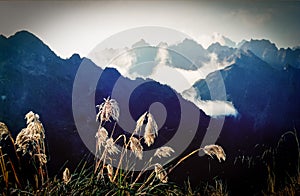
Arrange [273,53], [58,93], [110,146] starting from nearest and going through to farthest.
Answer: [110,146] < [58,93] < [273,53]

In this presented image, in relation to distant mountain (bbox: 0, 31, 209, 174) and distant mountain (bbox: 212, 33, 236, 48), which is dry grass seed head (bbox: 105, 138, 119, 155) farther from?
distant mountain (bbox: 212, 33, 236, 48)

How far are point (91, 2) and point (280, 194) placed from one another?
2014 millimetres

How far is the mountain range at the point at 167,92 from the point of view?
2900 millimetres

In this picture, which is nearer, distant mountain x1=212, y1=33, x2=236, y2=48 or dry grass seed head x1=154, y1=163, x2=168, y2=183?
dry grass seed head x1=154, y1=163, x2=168, y2=183

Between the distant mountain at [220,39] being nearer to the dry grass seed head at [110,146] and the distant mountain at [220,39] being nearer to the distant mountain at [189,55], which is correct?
the distant mountain at [189,55]

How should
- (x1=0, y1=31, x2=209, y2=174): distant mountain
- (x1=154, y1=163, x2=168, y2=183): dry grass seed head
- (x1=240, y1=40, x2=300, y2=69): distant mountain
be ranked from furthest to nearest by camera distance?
1. (x1=240, y1=40, x2=300, y2=69): distant mountain
2. (x1=0, y1=31, x2=209, y2=174): distant mountain
3. (x1=154, y1=163, x2=168, y2=183): dry grass seed head

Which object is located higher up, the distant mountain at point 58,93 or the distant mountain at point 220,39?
the distant mountain at point 220,39

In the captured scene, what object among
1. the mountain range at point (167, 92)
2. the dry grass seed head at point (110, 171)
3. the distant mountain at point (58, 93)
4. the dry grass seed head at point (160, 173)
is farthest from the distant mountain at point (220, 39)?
the dry grass seed head at point (110, 171)

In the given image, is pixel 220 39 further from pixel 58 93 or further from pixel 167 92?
pixel 58 93

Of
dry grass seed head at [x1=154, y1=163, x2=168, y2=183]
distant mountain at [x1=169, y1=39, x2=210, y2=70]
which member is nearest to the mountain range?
distant mountain at [x1=169, y1=39, x2=210, y2=70]

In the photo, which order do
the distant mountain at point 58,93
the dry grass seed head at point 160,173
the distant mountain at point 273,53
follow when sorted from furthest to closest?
1. the distant mountain at point 273,53
2. the distant mountain at point 58,93
3. the dry grass seed head at point 160,173

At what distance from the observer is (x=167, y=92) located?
2934 mm

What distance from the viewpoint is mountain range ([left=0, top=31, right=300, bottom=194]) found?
290 cm

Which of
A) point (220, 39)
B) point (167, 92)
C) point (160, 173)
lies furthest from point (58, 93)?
point (220, 39)
